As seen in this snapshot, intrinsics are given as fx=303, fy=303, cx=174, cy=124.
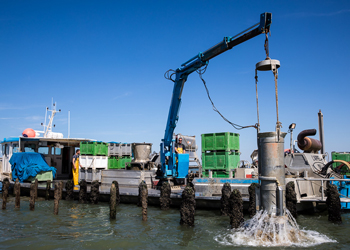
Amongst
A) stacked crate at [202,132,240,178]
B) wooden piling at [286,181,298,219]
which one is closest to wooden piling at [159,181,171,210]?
stacked crate at [202,132,240,178]

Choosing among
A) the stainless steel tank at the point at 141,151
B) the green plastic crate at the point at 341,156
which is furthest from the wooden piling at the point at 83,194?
the green plastic crate at the point at 341,156

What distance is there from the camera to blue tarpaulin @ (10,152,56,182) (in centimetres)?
2062

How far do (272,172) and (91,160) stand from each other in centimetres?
1665

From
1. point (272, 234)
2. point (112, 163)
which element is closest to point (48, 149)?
point (112, 163)

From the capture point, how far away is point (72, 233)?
11.0 metres

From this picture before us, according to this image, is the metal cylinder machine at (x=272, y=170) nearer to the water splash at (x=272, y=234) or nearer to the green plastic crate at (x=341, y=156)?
the water splash at (x=272, y=234)

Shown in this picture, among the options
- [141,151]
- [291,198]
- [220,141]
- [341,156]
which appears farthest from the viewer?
[341,156]

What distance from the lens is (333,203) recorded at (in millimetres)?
11273

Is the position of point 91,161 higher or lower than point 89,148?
lower

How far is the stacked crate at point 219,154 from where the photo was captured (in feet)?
59.0

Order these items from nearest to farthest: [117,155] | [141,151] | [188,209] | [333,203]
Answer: [333,203] < [188,209] < [141,151] < [117,155]

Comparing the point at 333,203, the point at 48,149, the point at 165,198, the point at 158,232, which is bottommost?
the point at 158,232

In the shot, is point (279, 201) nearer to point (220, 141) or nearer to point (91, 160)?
point (220, 141)

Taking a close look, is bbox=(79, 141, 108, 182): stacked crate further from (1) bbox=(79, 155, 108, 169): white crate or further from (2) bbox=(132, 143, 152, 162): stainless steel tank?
(2) bbox=(132, 143, 152, 162): stainless steel tank
